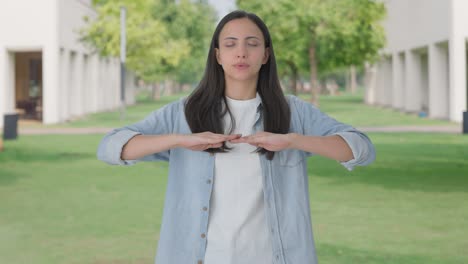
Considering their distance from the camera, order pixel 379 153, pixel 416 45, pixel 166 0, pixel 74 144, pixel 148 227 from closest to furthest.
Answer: pixel 148 227 < pixel 379 153 < pixel 74 144 < pixel 416 45 < pixel 166 0

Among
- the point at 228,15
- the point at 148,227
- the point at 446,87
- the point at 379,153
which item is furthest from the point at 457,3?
the point at 228,15

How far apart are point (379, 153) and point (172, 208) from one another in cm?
1671

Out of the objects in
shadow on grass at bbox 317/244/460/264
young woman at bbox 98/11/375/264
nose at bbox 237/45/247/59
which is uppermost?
nose at bbox 237/45/247/59

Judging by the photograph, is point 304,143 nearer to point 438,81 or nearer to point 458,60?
point 458,60

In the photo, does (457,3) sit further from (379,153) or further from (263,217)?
(263,217)

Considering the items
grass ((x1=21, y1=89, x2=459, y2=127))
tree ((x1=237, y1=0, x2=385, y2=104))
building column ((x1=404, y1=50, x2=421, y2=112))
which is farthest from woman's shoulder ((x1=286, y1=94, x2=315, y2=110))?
building column ((x1=404, y1=50, x2=421, y2=112))

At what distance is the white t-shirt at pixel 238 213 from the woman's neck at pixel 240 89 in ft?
0.53

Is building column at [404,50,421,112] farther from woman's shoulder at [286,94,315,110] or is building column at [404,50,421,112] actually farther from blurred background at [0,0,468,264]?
woman's shoulder at [286,94,315,110]

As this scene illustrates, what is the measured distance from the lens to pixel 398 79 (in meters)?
48.7

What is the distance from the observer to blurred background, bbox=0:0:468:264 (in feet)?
29.9

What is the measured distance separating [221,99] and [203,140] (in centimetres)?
31

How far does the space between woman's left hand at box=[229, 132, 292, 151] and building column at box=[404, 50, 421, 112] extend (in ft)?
137

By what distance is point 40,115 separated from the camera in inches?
1519

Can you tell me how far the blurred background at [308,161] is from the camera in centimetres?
910
